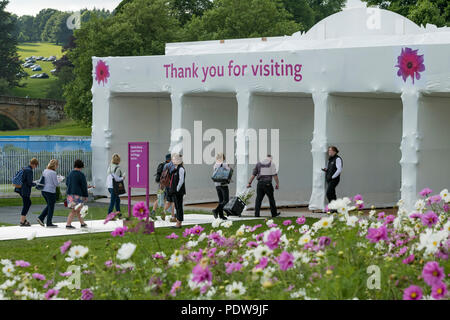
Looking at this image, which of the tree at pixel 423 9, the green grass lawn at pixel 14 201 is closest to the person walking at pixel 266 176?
the green grass lawn at pixel 14 201

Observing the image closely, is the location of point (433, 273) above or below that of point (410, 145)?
below

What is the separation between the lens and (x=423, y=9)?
124 ft

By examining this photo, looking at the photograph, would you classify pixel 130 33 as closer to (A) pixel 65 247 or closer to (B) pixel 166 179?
(B) pixel 166 179

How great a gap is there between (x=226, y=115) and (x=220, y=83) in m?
2.68

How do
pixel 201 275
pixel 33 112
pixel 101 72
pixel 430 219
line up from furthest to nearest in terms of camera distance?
pixel 33 112, pixel 101 72, pixel 430 219, pixel 201 275

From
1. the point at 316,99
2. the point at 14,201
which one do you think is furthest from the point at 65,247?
the point at 14,201

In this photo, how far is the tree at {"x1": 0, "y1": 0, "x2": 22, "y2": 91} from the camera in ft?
292

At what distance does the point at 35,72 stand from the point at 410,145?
121153mm

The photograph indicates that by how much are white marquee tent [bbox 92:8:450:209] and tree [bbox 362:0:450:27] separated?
16904 mm

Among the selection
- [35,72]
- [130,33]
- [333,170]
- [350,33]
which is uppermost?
[35,72]

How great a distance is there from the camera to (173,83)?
2203cm

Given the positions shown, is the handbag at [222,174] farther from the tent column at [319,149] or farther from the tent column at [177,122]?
the tent column at [177,122]

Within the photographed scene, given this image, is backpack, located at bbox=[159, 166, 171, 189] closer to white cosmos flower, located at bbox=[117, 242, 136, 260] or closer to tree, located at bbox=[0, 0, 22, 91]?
white cosmos flower, located at bbox=[117, 242, 136, 260]

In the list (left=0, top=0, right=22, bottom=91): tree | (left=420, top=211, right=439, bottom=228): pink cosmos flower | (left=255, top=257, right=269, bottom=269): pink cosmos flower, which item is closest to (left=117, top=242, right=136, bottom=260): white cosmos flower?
(left=255, top=257, right=269, bottom=269): pink cosmos flower
